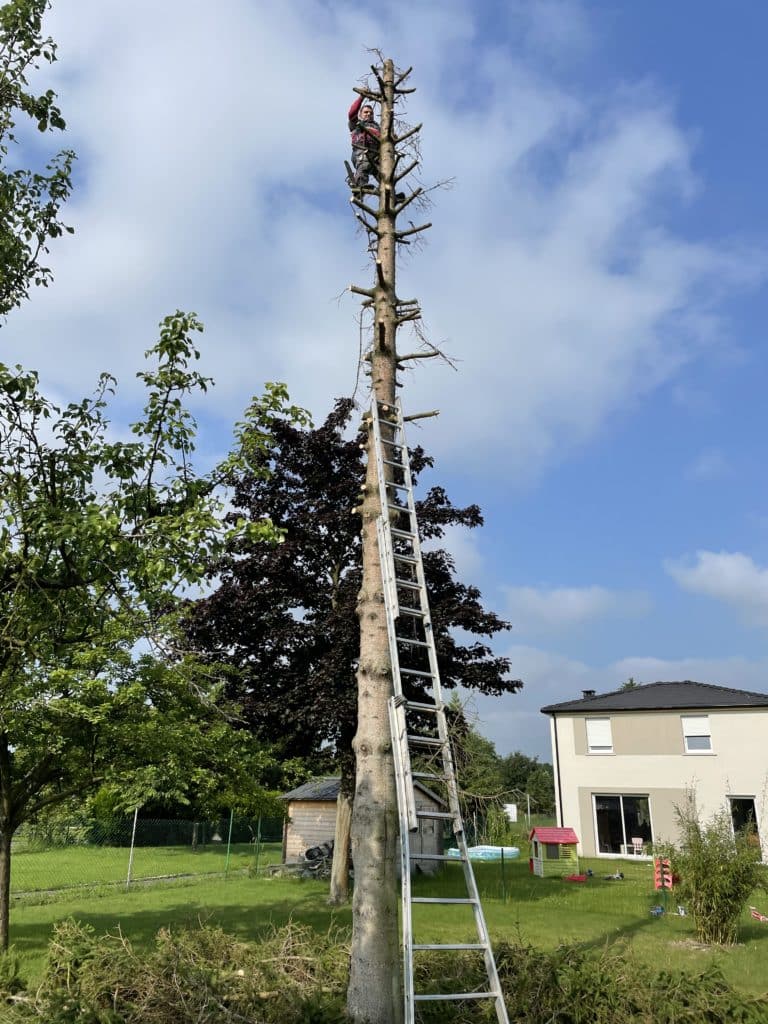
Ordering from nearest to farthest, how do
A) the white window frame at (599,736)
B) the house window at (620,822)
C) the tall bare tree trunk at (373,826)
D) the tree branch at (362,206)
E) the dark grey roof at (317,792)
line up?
the tall bare tree trunk at (373,826) < the tree branch at (362,206) < the dark grey roof at (317,792) < the house window at (620,822) < the white window frame at (599,736)

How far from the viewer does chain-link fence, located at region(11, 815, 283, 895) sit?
2161 cm

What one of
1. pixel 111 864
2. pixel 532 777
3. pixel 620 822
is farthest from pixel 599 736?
pixel 532 777

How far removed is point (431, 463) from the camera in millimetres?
18875

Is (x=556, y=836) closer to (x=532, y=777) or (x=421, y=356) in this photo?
(x=421, y=356)

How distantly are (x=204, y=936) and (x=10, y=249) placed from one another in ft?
23.5

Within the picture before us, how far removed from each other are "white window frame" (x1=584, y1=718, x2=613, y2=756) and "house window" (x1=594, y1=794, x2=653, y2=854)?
5.11 feet

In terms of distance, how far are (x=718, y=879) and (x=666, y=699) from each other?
15.8m

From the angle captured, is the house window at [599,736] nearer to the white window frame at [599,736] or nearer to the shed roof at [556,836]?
the white window frame at [599,736]

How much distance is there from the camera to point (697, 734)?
1025 inches

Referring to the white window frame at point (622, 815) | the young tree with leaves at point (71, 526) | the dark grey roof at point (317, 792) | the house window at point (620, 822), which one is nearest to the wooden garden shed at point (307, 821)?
the dark grey roof at point (317, 792)

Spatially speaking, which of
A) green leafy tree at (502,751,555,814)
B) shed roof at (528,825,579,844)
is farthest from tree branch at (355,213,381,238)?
green leafy tree at (502,751,555,814)

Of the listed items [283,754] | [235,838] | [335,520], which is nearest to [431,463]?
[335,520]

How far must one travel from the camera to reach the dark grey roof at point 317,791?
84.1 feet

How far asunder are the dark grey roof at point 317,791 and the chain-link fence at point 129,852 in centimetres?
160
